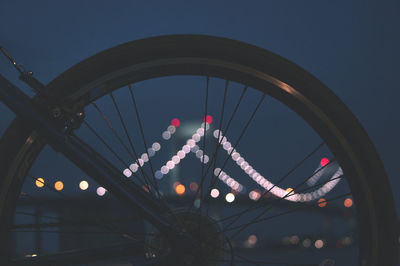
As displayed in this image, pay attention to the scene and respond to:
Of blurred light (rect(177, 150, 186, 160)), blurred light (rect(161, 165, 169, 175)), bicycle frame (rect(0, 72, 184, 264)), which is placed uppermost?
blurred light (rect(177, 150, 186, 160))

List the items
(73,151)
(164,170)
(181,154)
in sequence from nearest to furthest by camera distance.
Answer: (73,151)
(181,154)
(164,170)

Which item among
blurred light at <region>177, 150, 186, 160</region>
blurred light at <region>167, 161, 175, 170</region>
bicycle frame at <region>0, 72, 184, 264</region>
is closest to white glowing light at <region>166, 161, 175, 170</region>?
blurred light at <region>167, 161, 175, 170</region>

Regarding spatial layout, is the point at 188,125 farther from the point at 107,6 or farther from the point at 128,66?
the point at 128,66

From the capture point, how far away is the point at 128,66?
96cm

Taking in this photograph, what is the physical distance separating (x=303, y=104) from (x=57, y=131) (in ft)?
2.72

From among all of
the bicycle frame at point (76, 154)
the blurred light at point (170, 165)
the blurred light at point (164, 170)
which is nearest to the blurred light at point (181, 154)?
the blurred light at point (170, 165)

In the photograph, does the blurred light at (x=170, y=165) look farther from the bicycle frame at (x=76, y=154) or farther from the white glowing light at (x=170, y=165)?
the bicycle frame at (x=76, y=154)

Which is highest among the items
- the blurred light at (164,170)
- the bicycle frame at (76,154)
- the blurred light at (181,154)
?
the blurred light at (181,154)

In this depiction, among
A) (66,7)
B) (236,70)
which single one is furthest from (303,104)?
(66,7)

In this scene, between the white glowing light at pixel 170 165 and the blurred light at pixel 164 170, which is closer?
the white glowing light at pixel 170 165

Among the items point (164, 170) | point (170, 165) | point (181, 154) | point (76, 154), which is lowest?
point (76, 154)

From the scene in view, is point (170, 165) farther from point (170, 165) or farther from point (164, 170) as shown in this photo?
point (164, 170)

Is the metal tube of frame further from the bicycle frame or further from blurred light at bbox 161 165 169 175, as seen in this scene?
blurred light at bbox 161 165 169 175

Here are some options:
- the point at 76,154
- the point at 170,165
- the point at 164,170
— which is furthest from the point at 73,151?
the point at 164,170
